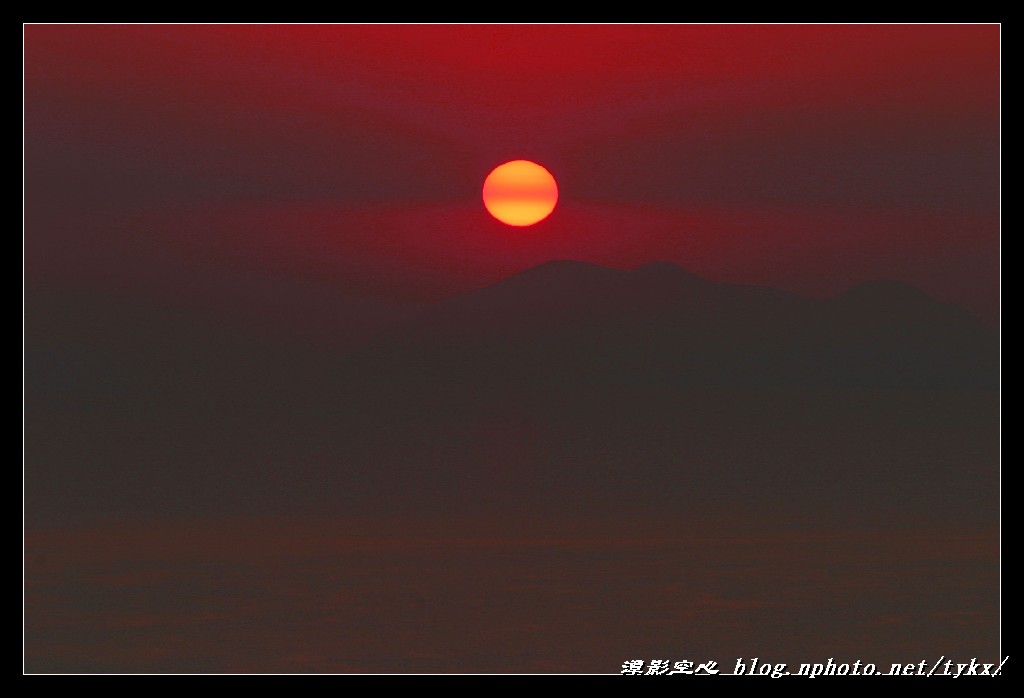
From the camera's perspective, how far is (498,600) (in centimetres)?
1270

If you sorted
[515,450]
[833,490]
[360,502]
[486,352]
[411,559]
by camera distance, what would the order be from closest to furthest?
1. [411,559]
2. [360,502]
3. [833,490]
4. [515,450]
5. [486,352]

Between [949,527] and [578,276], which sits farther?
[578,276]

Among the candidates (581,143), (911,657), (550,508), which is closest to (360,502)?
(550,508)

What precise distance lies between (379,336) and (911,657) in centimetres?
18860

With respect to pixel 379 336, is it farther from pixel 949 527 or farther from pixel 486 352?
pixel 949 527

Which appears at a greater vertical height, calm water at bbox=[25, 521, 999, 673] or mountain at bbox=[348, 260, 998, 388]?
mountain at bbox=[348, 260, 998, 388]

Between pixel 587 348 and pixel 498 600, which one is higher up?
pixel 587 348

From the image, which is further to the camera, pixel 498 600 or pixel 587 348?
pixel 587 348

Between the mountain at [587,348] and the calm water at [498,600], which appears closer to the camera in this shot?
the calm water at [498,600]

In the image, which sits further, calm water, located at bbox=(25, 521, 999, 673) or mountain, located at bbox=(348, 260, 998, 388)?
mountain, located at bbox=(348, 260, 998, 388)

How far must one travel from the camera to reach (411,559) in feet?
51.2

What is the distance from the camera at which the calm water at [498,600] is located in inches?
425

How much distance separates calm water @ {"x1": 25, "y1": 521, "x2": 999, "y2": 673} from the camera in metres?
10.8

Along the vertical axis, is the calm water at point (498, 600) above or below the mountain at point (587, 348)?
below
